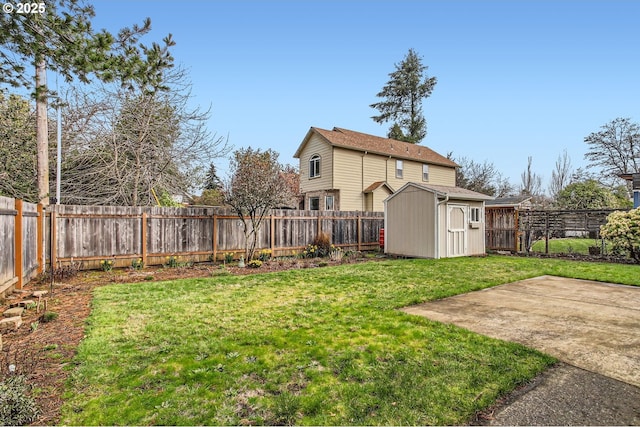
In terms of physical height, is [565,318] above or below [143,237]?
below

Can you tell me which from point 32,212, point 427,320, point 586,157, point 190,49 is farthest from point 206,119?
point 586,157

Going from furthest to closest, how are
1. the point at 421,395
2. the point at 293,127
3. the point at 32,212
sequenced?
the point at 293,127
the point at 32,212
the point at 421,395

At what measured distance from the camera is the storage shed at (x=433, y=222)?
1138cm

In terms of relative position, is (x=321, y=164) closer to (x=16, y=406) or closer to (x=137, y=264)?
(x=137, y=264)

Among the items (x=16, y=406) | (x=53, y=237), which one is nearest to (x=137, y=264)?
Answer: (x=53, y=237)

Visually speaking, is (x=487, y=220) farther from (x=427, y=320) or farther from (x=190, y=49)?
(x=190, y=49)

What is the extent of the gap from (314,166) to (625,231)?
1417 centimetres

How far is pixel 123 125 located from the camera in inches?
450

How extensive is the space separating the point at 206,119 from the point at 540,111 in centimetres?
2066

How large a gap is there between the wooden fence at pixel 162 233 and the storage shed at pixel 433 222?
Answer: 8.09 feet

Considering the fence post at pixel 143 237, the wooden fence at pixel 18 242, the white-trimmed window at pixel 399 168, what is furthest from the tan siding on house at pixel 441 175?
the wooden fence at pixel 18 242

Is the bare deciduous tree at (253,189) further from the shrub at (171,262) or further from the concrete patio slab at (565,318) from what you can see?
the concrete patio slab at (565,318)

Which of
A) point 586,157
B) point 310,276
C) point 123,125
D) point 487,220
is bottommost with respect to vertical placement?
point 310,276

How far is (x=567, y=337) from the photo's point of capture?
3713 mm
